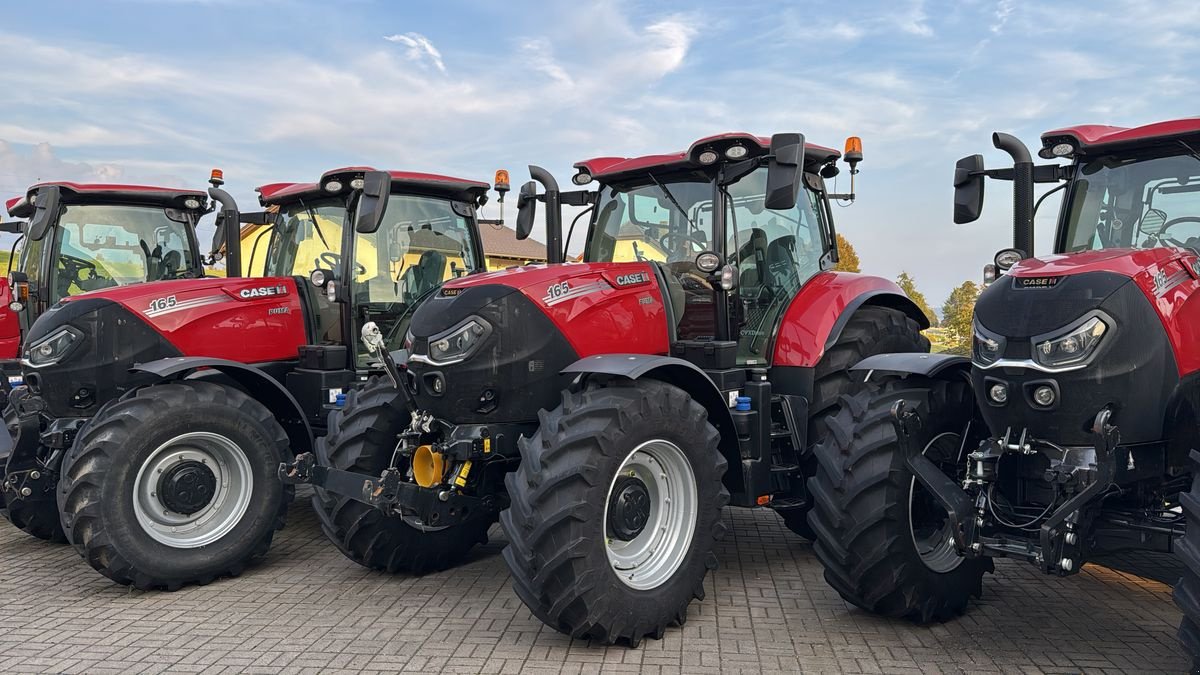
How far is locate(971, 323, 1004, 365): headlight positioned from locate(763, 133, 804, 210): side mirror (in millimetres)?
1269

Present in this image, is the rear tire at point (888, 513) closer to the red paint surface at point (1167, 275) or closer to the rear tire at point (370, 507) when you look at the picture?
the red paint surface at point (1167, 275)

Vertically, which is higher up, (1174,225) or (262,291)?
(1174,225)

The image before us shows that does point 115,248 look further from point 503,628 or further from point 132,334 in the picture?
point 503,628

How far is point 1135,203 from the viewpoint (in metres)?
4.59

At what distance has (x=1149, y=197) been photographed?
455 centimetres

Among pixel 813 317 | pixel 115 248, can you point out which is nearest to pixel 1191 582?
pixel 813 317

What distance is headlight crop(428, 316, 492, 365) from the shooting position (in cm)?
482

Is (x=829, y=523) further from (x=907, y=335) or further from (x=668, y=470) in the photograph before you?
(x=907, y=335)

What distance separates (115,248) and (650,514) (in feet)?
21.3

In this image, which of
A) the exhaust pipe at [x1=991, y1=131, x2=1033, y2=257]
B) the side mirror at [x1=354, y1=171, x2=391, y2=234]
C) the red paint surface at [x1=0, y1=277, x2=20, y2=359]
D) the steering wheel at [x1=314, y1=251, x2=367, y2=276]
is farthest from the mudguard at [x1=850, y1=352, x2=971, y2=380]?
the red paint surface at [x1=0, y1=277, x2=20, y2=359]

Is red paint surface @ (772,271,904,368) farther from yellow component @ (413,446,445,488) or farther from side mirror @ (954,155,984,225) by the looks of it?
yellow component @ (413,446,445,488)

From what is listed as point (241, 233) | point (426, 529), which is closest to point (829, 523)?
point (426, 529)

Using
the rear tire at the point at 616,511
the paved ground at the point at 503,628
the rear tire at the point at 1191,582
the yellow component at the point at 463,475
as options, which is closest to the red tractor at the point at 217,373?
the paved ground at the point at 503,628

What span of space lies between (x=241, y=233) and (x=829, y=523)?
6.50m
